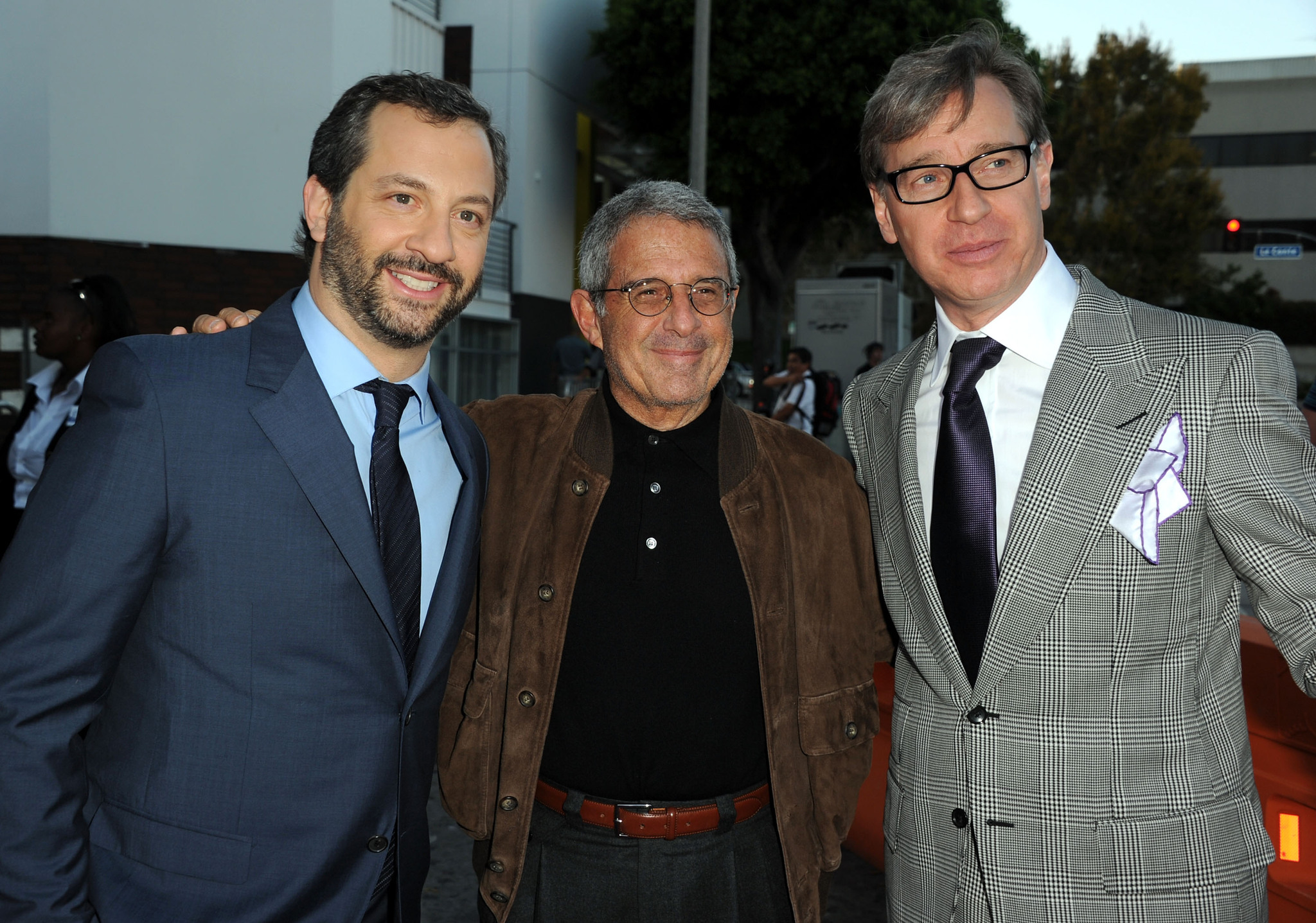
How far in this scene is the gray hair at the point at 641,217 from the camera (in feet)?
8.91

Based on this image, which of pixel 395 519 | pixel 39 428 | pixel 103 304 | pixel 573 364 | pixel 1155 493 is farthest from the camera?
pixel 573 364

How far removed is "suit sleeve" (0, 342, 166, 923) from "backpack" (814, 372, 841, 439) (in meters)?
11.0

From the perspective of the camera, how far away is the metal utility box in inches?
738

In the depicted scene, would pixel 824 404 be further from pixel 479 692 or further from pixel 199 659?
pixel 199 659

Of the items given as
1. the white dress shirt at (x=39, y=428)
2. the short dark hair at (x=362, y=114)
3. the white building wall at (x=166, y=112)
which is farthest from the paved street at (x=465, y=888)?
the white building wall at (x=166, y=112)

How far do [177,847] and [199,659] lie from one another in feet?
1.08

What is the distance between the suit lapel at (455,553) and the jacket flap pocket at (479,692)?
0.37m

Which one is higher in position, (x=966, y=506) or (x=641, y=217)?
(x=641, y=217)

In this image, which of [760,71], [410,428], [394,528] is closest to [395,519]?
[394,528]

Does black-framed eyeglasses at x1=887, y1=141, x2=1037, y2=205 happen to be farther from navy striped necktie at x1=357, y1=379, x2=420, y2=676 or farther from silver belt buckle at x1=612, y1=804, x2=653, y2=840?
silver belt buckle at x1=612, y1=804, x2=653, y2=840

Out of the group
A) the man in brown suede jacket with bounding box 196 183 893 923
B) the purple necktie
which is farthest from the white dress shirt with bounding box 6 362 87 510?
the purple necktie

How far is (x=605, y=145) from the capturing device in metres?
24.1

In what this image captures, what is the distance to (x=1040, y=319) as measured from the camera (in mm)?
2166

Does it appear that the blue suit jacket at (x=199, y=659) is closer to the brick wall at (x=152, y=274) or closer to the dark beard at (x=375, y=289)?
the dark beard at (x=375, y=289)
